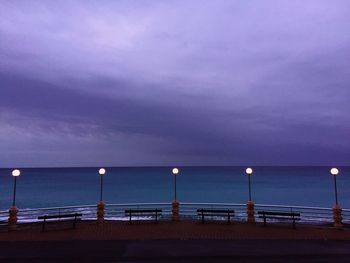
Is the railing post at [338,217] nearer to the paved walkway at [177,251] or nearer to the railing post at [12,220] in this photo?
the paved walkway at [177,251]

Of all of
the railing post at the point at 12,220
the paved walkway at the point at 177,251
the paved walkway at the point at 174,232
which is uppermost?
the railing post at the point at 12,220

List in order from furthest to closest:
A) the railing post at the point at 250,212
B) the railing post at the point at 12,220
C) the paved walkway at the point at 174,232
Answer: the railing post at the point at 250,212, the railing post at the point at 12,220, the paved walkway at the point at 174,232

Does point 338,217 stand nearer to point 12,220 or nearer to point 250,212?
point 250,212

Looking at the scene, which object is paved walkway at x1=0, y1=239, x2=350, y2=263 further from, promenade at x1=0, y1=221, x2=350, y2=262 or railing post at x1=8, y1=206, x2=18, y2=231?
railing post at x1=8, y1=206, x2=18, y2=231

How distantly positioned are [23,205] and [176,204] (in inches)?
2342

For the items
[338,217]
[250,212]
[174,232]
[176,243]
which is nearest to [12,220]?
[174,232]

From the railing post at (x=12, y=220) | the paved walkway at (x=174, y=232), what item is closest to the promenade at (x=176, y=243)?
the paved walkway at (x=174, y=232)

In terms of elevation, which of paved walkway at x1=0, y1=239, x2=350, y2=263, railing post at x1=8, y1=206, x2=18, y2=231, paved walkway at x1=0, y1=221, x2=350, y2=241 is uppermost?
railing post at x1=8, y1=206, x2=18, y2=231

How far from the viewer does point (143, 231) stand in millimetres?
15961

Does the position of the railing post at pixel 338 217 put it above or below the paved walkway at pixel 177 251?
above

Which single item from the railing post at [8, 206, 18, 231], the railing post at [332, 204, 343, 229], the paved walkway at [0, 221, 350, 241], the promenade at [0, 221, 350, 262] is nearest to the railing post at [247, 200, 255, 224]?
the paved walkway at [0, 221, 350, 241]

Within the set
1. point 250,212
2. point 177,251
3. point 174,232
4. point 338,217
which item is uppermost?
point 250,212

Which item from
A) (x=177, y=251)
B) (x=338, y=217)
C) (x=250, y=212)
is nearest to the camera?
(x=177, y=251)

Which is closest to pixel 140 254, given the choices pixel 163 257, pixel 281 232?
pixel 163 257
